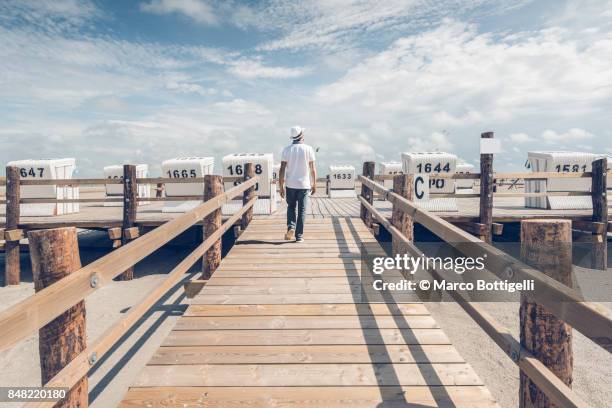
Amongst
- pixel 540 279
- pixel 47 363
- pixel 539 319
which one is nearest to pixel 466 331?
pixel 539 319

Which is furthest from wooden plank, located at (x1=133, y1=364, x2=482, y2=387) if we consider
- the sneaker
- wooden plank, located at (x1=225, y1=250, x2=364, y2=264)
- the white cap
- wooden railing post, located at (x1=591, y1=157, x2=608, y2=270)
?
wooden railing post, located at (x1=591, y1=157, x2=608, y2=270)

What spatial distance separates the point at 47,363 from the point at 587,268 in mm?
11342

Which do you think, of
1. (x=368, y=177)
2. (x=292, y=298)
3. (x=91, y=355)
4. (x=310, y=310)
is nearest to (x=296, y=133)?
(x=368, y=177)

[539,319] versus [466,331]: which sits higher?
[539,319]

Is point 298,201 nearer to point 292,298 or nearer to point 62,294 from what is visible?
point 292,298

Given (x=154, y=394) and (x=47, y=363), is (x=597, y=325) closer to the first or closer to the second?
(x=154, y=394)

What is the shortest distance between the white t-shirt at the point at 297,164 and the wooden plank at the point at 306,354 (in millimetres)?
3459

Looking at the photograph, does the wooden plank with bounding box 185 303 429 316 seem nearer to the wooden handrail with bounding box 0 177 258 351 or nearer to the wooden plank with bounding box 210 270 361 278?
the wooden plank with bounding box 210 270 361 278

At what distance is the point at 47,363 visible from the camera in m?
1.98

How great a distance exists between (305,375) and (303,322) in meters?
0.80

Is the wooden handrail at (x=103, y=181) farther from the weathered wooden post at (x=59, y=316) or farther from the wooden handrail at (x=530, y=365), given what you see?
the wooden handrail at (x=530, y=365)

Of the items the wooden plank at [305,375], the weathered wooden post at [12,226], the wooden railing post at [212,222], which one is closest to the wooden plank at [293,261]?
the wooden railing post at [212,222]

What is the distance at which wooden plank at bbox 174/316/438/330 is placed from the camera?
318 centimetres

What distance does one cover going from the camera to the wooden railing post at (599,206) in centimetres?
865
